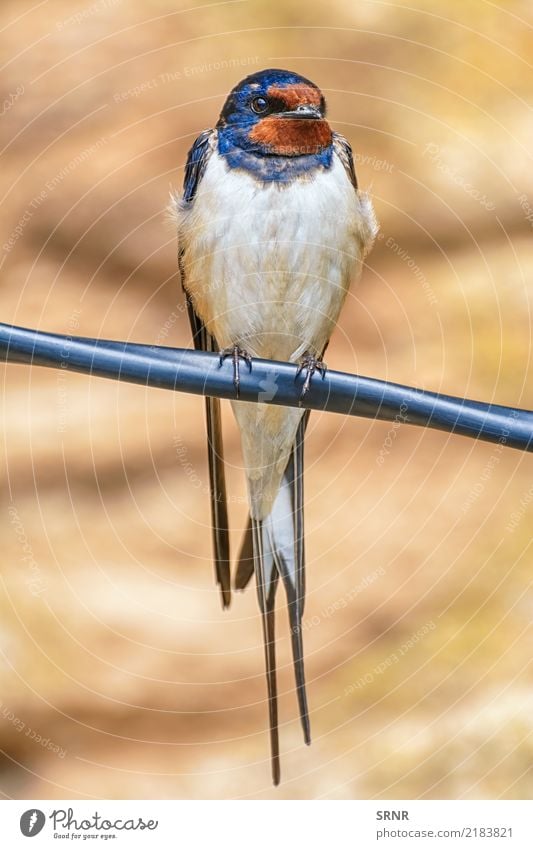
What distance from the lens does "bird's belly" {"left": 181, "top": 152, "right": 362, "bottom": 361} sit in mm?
1013

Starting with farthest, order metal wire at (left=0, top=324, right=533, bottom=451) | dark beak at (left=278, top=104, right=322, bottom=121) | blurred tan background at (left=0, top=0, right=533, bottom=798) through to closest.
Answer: blurred tan background at (left=0, top=0, right=533, bottom=798) < dark beak at (left=278, top=104, right=322, bottom=121) < metal wire at (left=0, top=324, right=533, bottom=451)

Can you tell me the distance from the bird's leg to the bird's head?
21cm

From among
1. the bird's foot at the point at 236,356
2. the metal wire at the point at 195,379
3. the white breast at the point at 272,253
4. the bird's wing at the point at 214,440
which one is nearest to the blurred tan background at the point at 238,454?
the bird's wing at the point at 214,440

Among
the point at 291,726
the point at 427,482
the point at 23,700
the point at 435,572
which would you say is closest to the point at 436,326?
the point at 427,482

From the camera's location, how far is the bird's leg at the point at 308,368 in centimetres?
81

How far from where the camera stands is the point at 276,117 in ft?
3.25

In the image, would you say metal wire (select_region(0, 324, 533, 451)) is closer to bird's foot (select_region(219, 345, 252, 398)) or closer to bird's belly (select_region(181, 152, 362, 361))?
bird's foot (select_region(219, 345, 252, 398))

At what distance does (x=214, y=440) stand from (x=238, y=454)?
0.10m

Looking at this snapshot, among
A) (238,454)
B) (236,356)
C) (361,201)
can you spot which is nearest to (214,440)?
(238,454)

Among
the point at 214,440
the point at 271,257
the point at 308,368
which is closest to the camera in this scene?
the point at 308,368
